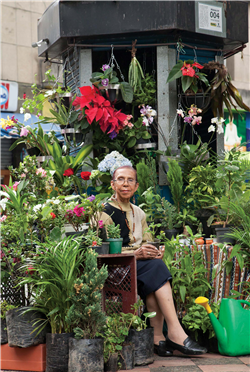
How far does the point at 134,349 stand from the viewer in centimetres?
→ 357

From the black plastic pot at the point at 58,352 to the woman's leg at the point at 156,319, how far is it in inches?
33.7

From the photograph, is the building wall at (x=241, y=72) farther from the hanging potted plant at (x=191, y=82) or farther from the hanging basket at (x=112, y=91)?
the hanging basket at (x=112, y=91)

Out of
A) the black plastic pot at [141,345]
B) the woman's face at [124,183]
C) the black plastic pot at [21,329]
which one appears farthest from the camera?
the woman's face at [124,183]

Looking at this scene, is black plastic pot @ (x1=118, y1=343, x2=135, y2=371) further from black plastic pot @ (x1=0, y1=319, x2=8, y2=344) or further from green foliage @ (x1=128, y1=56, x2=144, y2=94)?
green foliage @ (x1=128, y1=56, x2=144, y2=94)

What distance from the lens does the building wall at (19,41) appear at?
11.8m

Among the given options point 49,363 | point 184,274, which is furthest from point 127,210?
point 49,363

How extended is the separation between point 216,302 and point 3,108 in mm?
8533

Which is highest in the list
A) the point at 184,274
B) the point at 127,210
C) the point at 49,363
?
the point at 127,210

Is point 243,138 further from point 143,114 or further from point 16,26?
point 143,114

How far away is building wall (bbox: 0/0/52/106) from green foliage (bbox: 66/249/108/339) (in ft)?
31.0

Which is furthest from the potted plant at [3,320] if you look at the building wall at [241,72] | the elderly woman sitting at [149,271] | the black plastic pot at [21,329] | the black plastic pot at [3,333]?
the building wall at [241,72]

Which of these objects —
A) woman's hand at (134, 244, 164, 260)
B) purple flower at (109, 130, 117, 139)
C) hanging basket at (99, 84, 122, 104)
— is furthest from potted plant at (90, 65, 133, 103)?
woman's hand at (134, 244, 164, 260)

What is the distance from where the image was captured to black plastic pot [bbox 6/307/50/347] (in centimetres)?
343

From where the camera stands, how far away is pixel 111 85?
5875 mm
